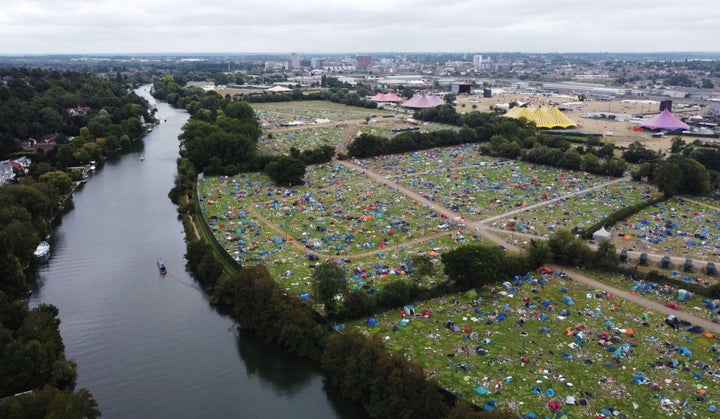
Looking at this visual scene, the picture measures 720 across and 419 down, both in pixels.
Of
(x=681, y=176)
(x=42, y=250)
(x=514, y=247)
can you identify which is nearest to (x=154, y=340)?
(x=42, y=250)

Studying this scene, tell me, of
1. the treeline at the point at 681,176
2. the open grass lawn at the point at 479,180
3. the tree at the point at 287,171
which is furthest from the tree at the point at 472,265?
the treeline at the point at 681,176

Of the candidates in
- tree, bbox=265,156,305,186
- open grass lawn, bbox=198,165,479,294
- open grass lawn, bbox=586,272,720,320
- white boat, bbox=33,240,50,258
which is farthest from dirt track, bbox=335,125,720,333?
white boat, bbox=33,240,50,258

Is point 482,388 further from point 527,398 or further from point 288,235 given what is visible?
point 288,235

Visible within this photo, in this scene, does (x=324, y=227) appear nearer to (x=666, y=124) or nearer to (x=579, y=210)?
(x=579, y=210)

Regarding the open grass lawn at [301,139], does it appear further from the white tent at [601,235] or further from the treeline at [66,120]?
the white tent at [601,235]

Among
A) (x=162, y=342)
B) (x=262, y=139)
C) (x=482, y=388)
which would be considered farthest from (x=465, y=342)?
(x=262, y=139)

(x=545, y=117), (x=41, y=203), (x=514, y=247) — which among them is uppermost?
(x=545, y=117)
